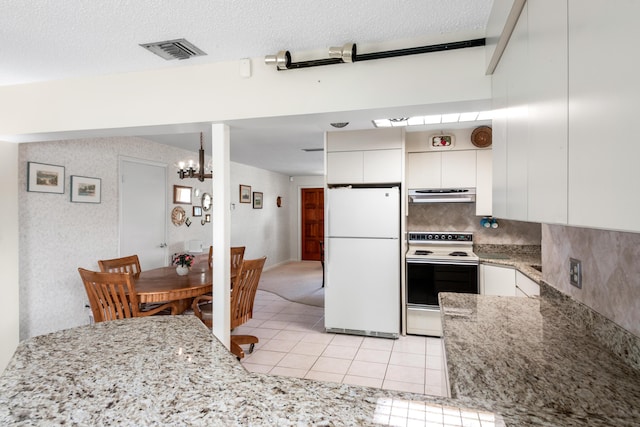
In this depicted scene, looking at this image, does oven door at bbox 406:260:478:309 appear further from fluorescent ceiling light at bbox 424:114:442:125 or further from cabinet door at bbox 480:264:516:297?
fluorescent ceiling light at bbox 424:114:442:125

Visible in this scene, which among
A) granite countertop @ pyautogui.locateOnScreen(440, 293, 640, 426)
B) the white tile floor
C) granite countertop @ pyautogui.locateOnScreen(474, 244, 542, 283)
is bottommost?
the white tile floor

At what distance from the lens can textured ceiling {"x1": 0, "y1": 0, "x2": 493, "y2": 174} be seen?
175 cm

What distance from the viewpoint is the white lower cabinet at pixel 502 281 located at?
10.2 ft

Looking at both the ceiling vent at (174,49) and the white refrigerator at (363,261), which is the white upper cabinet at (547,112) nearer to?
the ceiling vent at (174,49)

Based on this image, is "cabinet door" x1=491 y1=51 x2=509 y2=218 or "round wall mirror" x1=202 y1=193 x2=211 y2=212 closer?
"cabinet door" x1=491 y1=51 x2=509 y2=218

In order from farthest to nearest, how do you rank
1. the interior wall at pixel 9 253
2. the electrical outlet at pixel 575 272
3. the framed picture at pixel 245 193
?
the framed picture at pixel 245 193 < the interior wall at pixel 9 253 < the electrical outlet at pixel 575 272

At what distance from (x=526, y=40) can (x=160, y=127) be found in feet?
7.61

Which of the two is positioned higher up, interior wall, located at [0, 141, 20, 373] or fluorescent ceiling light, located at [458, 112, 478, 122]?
fluorescent ceiling light, located at [458, 112, 478, 122]

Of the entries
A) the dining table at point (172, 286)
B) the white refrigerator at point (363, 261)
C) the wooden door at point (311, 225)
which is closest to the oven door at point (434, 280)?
the white refrigerator at point (363, 261)

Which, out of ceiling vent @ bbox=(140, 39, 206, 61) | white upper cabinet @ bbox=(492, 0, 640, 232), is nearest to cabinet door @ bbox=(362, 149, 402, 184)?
ceiling vent @ bbox=(140, 39, 206, 61)

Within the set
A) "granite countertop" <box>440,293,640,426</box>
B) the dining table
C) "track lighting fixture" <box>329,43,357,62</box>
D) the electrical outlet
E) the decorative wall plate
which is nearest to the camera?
"granite countertop" <box>440,293,640,426</box>

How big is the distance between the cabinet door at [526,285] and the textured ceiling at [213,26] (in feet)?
5.67

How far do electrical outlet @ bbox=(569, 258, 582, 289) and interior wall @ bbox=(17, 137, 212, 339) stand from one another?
4.16m

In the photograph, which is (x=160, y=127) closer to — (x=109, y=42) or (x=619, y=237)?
(x=109, y=42)
